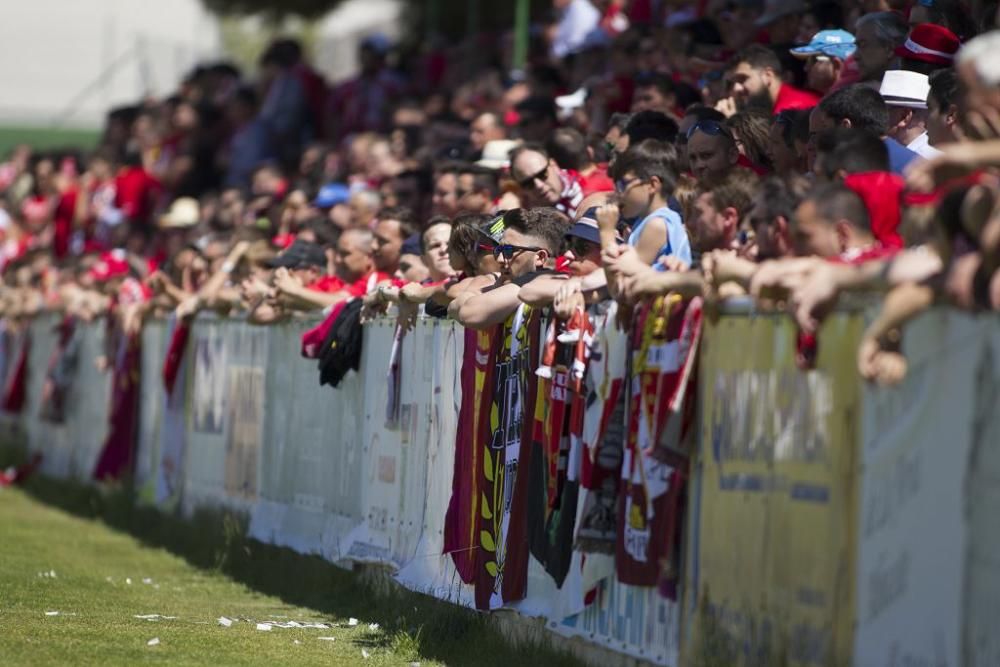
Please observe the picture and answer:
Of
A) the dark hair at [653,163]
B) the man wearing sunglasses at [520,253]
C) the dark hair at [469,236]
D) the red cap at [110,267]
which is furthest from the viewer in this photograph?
the red cap at [110,267]

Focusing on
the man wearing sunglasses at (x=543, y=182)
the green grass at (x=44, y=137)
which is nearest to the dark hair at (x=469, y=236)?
the man wearing sunglasses at (x=543, y=182)

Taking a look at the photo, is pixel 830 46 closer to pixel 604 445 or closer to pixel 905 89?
pixel 905 89

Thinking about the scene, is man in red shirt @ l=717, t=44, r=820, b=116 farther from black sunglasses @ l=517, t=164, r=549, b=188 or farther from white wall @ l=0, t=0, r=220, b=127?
white wall @ l=0, t=0, r=220, b=127

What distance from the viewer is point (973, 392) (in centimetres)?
624

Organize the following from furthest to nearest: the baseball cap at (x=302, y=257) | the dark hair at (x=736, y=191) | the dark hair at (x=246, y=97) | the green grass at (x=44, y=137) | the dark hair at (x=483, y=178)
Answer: the green grass at (x=44, y=137)
the dark hair at (x=246, y=97)
the baseball cap at (x=302, y=257)
the dark hair at (x=483, y=178)
the dark hair at (x=736, y=191)

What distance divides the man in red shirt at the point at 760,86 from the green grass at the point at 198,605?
136 inches

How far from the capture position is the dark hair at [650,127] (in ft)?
38.1

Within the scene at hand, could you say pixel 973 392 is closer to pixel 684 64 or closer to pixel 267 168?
pixel 684 64

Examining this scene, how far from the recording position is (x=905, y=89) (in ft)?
32.6

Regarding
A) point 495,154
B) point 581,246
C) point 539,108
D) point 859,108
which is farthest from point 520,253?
point 539,108

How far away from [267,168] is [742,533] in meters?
15.7

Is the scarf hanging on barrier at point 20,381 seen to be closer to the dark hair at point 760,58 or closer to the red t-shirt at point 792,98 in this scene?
the dark hair at point 760,58

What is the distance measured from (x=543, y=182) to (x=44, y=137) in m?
31.4

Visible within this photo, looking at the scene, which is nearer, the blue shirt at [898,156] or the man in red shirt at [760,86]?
the blue shirt at [898,156]
